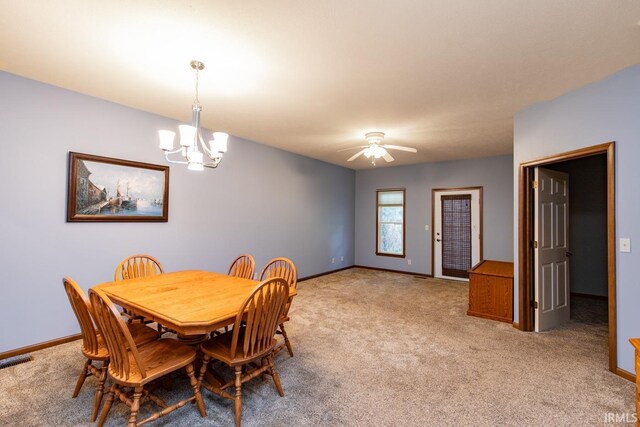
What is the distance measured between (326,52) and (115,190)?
8.90ft

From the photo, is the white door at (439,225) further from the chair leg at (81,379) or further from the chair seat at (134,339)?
the chair leg at (81,379)

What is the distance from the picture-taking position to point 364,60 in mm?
2338

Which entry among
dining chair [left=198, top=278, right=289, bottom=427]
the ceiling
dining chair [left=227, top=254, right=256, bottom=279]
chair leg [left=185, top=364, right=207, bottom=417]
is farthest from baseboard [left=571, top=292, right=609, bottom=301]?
chair leg [left=185, top=364, right=207, bottom=417]

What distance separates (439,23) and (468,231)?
4982mm

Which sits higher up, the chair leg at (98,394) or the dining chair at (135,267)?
the dining chair at (135,267)

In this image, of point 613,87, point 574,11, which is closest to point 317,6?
point 574,11

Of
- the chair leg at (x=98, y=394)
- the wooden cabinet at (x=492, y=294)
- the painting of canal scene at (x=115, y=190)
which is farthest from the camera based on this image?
the wooden cabinet at (x=492, y=294)

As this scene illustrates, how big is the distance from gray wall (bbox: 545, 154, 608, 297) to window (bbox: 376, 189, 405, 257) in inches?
117

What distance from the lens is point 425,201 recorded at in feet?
21.4

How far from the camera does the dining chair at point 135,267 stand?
290cm

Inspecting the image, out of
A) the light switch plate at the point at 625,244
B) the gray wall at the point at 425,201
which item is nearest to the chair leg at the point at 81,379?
the light switch plate at the point at 625,244

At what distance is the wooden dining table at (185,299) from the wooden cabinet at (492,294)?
2.75 m

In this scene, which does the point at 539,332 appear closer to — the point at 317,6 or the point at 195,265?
the point at 317,6

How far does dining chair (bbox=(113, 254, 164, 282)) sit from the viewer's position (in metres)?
2.90
